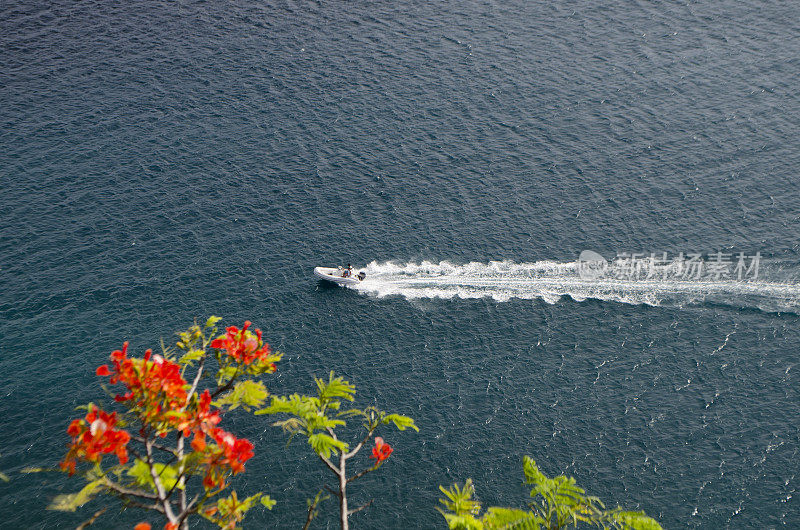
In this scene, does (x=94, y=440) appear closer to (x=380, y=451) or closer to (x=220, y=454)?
(x=220, y=454)

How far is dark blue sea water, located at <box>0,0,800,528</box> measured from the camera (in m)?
71.2

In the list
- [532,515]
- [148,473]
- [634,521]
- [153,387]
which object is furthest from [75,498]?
[634,521]

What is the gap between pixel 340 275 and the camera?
296 ft

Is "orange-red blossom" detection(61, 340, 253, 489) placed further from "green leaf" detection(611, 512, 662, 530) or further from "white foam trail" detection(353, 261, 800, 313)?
"white foam trail" detection(353, 261, 800, 313)

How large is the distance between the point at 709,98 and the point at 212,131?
262 ft

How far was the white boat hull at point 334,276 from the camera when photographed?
292ft

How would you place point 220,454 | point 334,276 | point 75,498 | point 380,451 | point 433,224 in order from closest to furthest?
point 220,454, point 75,498, point 380,451, point 334,276, point 433,224

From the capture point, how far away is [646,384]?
77062 millimetres

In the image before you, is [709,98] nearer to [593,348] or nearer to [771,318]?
[771,318]

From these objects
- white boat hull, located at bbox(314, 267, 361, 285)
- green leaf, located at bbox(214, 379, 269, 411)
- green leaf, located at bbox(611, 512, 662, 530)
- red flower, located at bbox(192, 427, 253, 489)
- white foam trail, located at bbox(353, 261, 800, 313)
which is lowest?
white foam trail, located at bbox(353, 261, 800, 313)

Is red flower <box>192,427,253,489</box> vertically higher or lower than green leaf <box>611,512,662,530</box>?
higher

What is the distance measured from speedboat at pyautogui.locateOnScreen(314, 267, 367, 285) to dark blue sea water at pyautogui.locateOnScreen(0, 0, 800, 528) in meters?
1.55

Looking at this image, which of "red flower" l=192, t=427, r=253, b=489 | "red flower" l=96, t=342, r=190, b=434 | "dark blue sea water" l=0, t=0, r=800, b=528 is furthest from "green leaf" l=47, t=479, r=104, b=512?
"dark blue sea water" l=0, t=0, r=800, b=528

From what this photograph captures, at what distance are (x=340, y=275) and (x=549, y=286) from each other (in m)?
25.6
